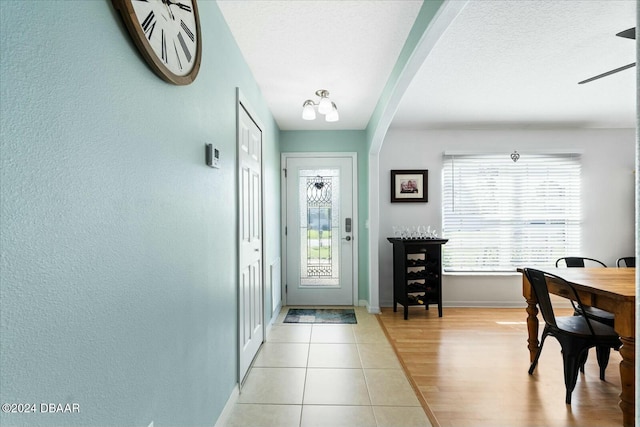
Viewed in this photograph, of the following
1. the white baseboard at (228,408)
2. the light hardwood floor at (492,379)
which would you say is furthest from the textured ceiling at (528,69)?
the white baseboard at (228,408)

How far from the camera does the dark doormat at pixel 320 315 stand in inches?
155

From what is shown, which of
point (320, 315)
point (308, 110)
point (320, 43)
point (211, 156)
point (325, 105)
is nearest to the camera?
point (211, 156)

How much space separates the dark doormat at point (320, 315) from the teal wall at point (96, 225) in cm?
235

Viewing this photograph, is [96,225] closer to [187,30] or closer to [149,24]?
[149,24]

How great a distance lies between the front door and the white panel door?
138 cm

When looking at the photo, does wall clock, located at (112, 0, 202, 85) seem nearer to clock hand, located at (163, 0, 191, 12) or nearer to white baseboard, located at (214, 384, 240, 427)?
clock hand, located at (163, 0, 191, 12)

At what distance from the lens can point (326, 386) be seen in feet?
→ 7.81

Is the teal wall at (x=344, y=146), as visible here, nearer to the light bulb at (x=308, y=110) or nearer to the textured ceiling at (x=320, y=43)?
the textured ceiling at (x=320, y=43)

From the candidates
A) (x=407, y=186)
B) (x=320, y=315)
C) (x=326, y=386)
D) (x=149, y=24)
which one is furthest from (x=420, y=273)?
(x=149, y=24)

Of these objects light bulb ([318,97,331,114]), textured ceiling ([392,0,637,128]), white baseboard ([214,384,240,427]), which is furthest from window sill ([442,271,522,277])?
white baseboard ([214,384,240,427])

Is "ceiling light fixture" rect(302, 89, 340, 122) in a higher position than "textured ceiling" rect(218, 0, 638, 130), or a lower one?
lower

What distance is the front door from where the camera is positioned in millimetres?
4594

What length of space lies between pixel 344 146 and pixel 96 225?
3951 millimetres

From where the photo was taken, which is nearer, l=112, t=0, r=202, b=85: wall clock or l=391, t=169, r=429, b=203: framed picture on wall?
l=112, t=0, r=202, b=85: wall clock
